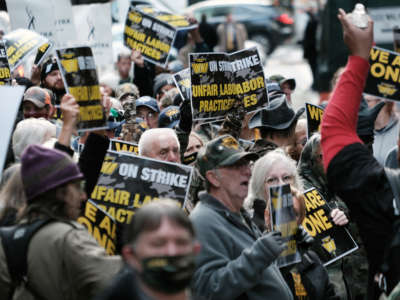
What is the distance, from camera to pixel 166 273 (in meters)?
2.96

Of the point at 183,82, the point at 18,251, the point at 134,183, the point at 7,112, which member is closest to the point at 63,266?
the point at 18,251

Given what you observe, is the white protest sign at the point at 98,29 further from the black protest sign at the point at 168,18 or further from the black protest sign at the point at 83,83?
the black protest sign at the point at 83,83

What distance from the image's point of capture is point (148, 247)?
10.1ft

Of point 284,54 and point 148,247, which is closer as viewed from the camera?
Result: point 148,247

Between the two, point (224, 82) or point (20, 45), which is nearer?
point (224, 82)

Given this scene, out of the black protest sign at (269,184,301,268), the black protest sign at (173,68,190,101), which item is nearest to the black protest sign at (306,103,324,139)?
the black protest sign at (173,68,190,101)

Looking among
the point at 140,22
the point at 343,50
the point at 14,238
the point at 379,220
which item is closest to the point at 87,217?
the point at 14,238

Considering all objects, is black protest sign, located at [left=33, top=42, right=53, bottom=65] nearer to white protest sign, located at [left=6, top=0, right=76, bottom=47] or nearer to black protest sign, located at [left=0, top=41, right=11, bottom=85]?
white protest sign, located at [left=6, top=0, right=76, bottom=47]

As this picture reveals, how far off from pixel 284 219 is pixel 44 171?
1.49 metres

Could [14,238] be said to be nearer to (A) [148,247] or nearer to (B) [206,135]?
(A) [148,247]

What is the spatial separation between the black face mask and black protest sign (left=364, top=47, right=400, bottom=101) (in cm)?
301

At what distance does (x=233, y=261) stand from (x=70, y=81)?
53.7 inches

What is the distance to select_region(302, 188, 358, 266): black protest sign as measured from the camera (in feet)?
20.0

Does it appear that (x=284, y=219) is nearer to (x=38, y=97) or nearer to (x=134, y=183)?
(x=134, y=183)
